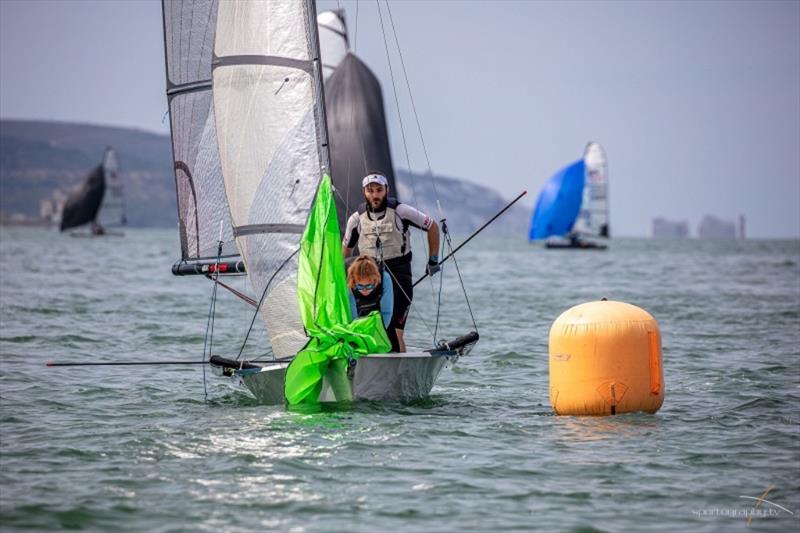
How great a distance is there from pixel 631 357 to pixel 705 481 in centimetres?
206

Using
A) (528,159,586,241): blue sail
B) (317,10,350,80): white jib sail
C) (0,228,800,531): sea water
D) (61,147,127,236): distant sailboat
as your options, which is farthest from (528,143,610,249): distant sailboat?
(0,228,800,531): sea water

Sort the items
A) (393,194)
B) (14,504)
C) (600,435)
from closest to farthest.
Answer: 1. (14,504)
2. (600,435)
3. (393,194)

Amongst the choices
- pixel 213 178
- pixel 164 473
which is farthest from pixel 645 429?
pixel 213 178

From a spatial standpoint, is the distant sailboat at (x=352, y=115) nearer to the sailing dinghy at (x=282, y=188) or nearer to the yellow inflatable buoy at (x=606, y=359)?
the sailing dinghy at (x=282, y=188)

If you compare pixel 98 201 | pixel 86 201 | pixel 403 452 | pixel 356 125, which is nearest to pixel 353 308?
pixel 403 452

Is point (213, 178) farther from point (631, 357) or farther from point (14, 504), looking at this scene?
point (14, 504)

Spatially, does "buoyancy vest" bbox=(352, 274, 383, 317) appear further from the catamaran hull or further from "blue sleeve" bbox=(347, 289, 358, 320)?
the catamaran hull

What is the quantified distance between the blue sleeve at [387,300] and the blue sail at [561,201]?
7318 centimetres

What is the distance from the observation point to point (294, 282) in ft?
42.5

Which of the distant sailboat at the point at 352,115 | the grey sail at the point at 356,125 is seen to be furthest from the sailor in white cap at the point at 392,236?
the distant sailboat at the point at 352,115

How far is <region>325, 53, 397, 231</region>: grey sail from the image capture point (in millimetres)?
22172

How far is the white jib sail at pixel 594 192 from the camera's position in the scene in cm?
8975

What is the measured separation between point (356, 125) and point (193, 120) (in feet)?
24.1

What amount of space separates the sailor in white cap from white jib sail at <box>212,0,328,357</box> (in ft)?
2.10
